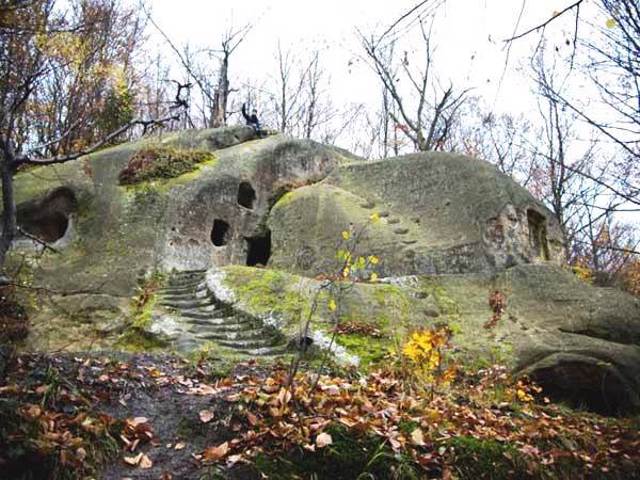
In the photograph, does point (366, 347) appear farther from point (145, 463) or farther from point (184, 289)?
point (184, 289)

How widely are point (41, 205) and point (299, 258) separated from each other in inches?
304

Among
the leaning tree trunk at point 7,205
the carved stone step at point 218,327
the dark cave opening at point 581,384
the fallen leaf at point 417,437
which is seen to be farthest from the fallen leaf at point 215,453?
the dark cave opening at point 581,384

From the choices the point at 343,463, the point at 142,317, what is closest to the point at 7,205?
the point at 343,463

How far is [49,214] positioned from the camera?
15812 millimetres

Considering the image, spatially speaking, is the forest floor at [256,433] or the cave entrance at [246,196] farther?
the cave entrance at [246,196]

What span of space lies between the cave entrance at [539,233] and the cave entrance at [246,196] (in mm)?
8674

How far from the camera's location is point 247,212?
17422 millimetres

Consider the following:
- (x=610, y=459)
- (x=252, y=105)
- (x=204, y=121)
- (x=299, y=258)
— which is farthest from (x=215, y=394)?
(x=252, y=105)

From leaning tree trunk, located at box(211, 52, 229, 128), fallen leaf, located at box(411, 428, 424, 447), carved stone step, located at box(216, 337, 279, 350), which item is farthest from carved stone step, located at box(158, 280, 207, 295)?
leaning tree trunk, located at box(211, 52, 229, 128)

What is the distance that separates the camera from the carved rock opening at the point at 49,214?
15.5 m

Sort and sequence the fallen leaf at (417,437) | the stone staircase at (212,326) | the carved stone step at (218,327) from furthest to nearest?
1. the carved stone step at (218,327)
2. the stone staircase at (212,326)
3. the fallen leaf at (417,437)

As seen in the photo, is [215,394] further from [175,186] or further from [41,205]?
[41,205]

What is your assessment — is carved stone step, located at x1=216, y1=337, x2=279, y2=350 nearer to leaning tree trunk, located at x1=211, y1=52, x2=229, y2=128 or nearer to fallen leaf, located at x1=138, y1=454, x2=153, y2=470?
fallen leaf, located at x1=138, y1=454, x2=153, y2=470

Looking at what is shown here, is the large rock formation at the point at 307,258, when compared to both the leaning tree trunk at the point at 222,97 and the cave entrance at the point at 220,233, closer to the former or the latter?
the cave entrance at the point at 220,233
